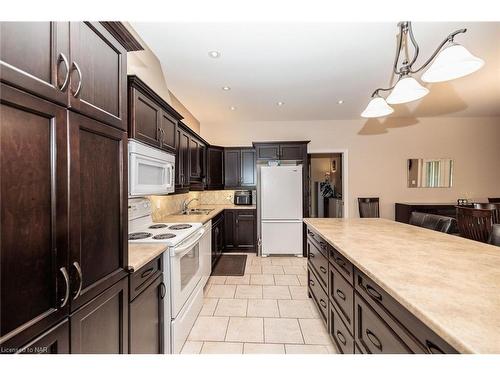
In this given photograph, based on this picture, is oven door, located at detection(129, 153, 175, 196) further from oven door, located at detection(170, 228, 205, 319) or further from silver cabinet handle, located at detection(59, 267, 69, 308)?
silver cabinet handle, located at detection(59, 267, 69, 308)

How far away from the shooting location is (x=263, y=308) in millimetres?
2443

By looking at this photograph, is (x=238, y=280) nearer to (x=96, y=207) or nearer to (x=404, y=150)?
(x=96, y=207)

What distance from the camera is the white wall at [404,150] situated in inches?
191

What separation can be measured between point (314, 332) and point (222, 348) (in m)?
0.84

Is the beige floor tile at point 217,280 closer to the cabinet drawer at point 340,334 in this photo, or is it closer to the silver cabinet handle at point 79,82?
the cabinet drawer at point 340,334

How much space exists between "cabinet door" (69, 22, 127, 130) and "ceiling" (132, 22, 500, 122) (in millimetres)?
1092

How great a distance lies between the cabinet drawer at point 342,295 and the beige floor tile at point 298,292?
99 centimetres

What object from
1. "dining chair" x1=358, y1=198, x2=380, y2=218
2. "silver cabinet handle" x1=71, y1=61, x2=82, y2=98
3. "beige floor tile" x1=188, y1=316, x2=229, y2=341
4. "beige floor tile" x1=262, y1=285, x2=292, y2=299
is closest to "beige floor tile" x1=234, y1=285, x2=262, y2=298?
"beige floor tile" x1=262, y1=285, x2=292, y2=299

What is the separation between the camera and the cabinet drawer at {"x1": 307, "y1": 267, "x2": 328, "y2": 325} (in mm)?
1975

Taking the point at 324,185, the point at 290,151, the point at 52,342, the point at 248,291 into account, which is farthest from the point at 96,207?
the point at 324,185
